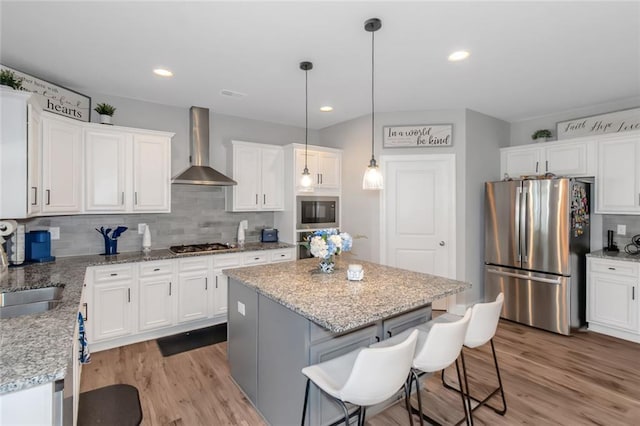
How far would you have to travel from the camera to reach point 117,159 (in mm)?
3406

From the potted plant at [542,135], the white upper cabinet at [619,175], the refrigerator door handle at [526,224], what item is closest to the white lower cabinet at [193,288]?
the refrigerator door handle at [526,224]

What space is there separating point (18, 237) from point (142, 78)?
1.79 meters

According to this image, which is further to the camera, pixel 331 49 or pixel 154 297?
pixel 154 297

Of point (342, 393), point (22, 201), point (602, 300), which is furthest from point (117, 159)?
point (602, 300)

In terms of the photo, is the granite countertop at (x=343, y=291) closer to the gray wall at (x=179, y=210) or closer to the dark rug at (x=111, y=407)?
the dark rug at (x=111, y=407)

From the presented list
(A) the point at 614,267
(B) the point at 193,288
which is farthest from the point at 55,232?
(A) the point at 614,267

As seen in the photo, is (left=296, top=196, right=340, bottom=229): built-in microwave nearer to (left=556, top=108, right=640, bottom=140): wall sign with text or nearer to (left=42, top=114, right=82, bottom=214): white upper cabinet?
(left=42, top=114, right=82, bottom=214): white upper cabinet

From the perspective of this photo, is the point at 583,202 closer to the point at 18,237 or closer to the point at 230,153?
the point at 230,153

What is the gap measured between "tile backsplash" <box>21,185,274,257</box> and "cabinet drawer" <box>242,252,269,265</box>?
583 millimetres

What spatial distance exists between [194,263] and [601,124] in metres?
5.11

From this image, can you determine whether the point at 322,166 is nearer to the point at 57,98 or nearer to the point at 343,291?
the point at 343,291

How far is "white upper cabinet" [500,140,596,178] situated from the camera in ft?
12.6

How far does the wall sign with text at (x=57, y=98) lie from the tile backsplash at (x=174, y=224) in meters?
1.08

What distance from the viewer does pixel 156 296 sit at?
3.44 m
